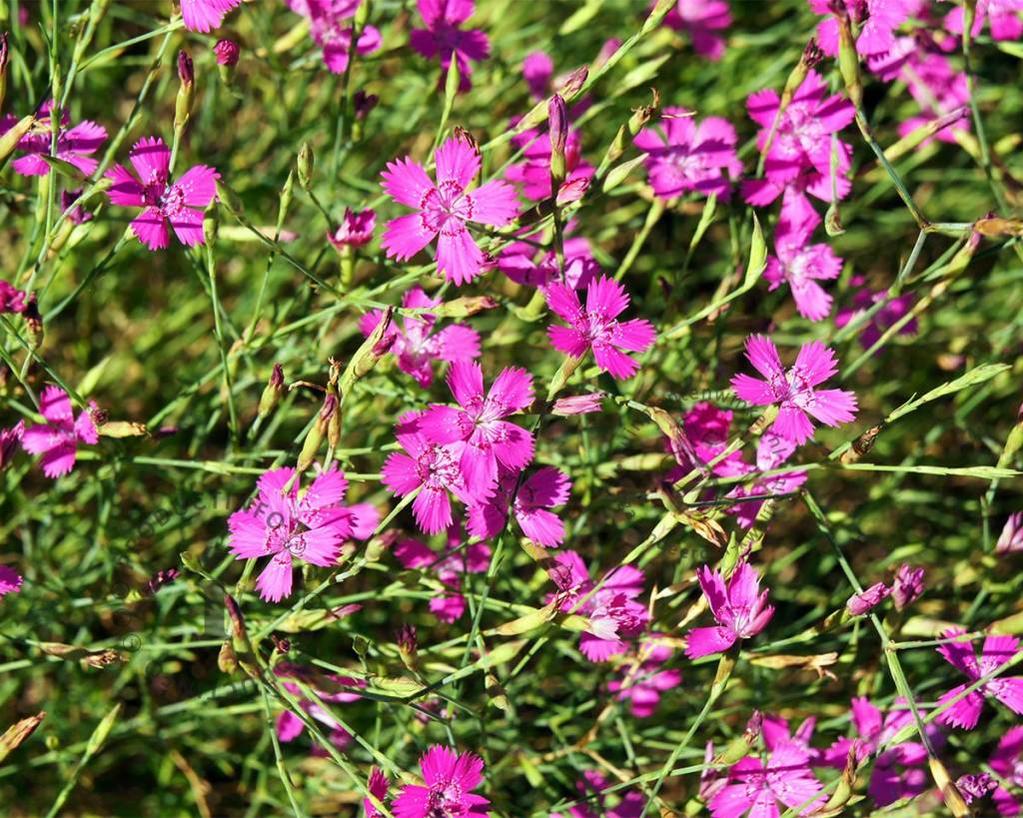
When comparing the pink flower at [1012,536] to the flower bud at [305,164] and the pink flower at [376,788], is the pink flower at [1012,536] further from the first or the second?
the flower bud at [305,164]

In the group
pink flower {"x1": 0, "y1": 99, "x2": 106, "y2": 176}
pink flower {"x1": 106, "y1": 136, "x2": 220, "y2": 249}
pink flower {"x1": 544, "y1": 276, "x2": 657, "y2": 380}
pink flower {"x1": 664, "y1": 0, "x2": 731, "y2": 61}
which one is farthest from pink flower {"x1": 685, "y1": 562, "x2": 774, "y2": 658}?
pink flower {"x1": 664, "y1": 0, "x2": 731, "y2": 61}

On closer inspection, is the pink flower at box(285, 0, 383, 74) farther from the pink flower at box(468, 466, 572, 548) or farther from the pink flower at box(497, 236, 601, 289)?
the pink flower at box(468, 466, 572, 548)

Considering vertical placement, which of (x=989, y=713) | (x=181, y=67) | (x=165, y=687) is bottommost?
(x=989, y=713)

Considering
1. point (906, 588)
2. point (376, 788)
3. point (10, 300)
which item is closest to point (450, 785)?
point (376, 788)

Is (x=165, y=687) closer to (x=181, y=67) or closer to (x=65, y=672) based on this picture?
(x=65, y=672)

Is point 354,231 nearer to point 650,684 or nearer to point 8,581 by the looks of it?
point 8,581

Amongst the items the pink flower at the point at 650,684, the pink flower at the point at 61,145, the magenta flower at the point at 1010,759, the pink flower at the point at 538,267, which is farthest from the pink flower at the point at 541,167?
the magenta flower at the point at 1010,759

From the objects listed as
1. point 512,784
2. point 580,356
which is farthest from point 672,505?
point 512,784
